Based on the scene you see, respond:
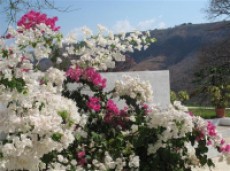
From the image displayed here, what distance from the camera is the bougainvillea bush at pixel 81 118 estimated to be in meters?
2.09

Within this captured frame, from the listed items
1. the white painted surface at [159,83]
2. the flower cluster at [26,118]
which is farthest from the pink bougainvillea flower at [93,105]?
the white painted surface at [159,83]

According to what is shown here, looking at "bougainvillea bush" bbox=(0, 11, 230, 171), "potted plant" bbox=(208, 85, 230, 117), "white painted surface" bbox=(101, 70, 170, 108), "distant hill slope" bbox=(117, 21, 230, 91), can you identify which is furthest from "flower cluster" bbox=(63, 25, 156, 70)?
"distant hill slope" bbox=(117, 21, 230, 91)

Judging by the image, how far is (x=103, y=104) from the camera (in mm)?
3506

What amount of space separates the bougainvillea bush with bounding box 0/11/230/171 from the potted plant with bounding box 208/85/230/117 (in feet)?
19.9

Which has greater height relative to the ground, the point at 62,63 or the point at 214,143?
the point at 62,63

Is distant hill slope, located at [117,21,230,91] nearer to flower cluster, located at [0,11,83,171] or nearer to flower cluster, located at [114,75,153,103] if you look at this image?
flower cluster, located at [114,75,153,103]

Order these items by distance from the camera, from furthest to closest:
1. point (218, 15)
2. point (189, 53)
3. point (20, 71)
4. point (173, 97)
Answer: point (189, 53)
point (218, 15)
point (173, 97)
point (20, 71)

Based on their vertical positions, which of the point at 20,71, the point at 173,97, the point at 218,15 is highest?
the point at 218,15

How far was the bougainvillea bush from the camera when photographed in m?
2.09

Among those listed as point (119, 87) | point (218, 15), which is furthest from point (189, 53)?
point (119, 87)

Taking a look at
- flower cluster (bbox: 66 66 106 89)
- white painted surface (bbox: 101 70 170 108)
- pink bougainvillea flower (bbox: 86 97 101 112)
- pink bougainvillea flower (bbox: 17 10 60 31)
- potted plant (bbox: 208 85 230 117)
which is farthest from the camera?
potted plant (bbox: 208 85 230 117)

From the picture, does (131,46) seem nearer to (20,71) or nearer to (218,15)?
(20,71)

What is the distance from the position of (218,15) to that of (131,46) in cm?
1888

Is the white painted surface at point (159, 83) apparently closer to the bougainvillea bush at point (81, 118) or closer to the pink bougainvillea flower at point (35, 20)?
the bougainvillea bush at point (81, 118)
